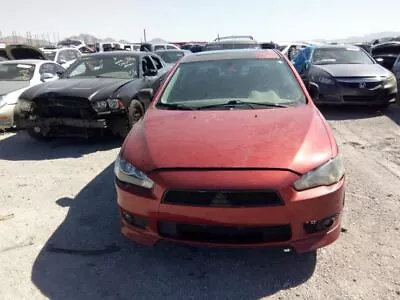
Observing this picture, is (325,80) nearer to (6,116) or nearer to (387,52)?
(6,116)

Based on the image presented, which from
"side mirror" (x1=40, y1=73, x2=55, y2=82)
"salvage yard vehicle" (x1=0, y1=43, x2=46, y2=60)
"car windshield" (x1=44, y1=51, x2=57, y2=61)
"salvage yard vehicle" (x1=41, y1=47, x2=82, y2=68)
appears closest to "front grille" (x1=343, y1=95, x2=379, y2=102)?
"side mirror" (x1=40, y1=73, x2=55, y2=82)

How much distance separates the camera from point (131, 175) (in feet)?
9.50

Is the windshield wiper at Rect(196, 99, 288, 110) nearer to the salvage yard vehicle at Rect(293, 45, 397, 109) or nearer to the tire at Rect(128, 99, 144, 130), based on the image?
the tire at Rect(128, 99, 144, 130)

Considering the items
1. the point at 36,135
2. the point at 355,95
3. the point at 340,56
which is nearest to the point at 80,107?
the point at 36,135

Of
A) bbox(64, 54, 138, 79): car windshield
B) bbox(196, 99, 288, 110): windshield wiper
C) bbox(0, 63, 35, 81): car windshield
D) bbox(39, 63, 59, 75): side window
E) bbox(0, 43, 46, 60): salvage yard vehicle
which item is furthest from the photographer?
bbox(0, 43, 46, 60): salvage yard vehicle

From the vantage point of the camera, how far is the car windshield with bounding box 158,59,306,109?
3.91 meters

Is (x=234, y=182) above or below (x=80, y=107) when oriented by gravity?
above

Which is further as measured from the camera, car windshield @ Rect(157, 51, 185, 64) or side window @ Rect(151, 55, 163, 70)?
car windshield @ Rect(157, 51, 185, 64)

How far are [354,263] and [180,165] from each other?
150 centimetres

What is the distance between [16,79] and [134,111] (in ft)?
12.2

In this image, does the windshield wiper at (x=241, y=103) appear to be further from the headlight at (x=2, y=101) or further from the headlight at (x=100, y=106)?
the headlight at (x=2, y=101)

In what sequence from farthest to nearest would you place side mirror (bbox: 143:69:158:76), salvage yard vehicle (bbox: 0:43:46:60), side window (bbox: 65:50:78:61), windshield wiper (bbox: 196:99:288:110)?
side window (bbox: 65:50:78:61)
salvage yard vehicle (bbox: 0:43:46:60)
side mirror (bbox: 143:69:158:76)
windshield wiper (bbox: 196:99:288:110)

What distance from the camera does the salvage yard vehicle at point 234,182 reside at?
260 centimetres

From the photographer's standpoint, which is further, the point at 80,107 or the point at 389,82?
the point at 389,82
